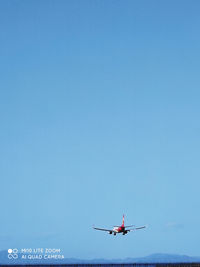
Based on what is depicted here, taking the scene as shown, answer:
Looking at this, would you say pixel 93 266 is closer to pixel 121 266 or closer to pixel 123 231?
pixel 121 266

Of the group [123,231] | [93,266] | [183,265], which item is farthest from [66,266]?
[183,265]

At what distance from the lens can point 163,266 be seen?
18312 cm

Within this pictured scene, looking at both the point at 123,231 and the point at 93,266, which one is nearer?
the point at 123,231

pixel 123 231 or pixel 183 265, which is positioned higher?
pixel 123 231

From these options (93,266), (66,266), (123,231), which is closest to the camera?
(123,231)

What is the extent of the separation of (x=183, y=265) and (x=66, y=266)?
49.0 meters

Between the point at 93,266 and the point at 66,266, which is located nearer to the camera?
the point at 66,266

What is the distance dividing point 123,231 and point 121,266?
2405 cm

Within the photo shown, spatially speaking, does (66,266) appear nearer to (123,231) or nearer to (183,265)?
(123,231)

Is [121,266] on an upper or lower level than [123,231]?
lower

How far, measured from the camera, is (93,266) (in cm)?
19488

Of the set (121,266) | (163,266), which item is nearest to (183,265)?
(163,266)

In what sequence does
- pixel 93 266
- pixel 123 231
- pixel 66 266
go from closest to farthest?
pixel 123 231 < pixel 66 266 < pixel 93 266

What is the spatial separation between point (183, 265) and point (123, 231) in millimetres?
31278
